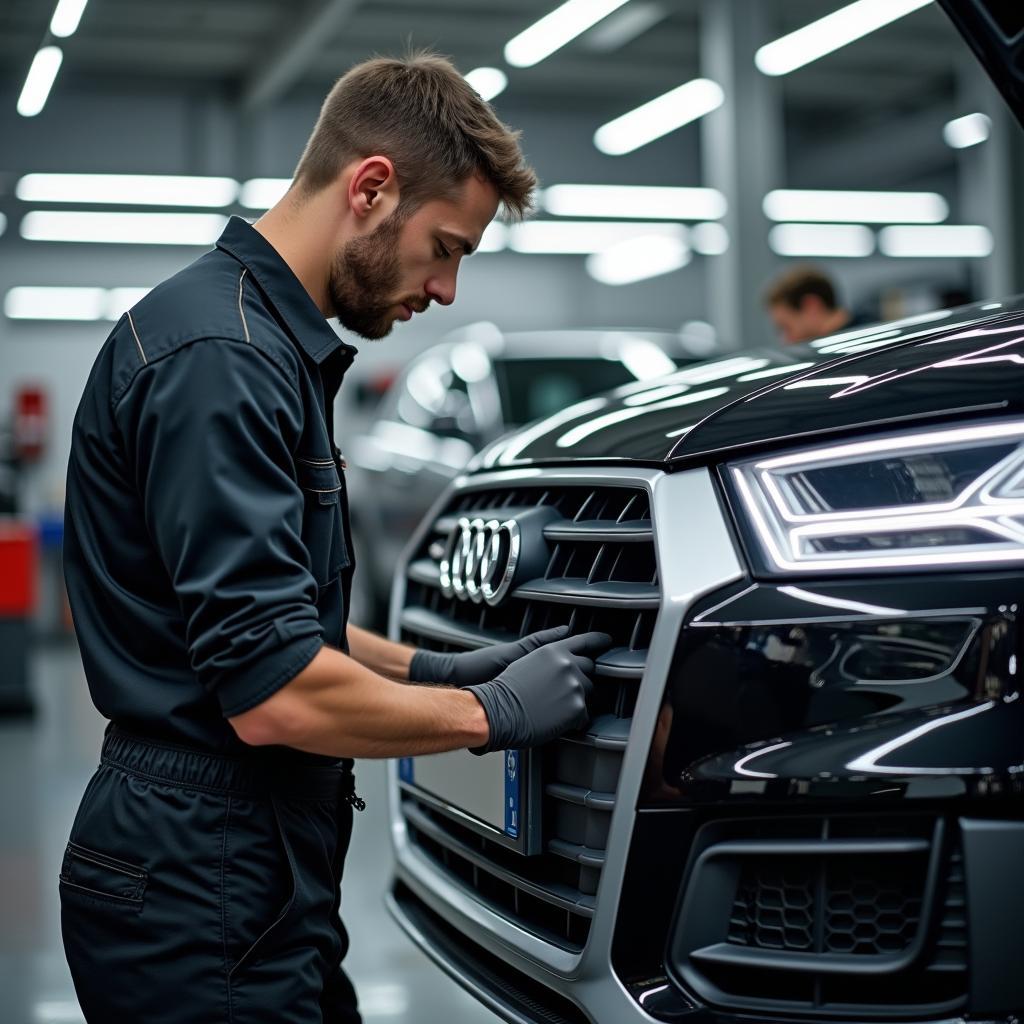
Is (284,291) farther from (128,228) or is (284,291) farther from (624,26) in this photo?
(128,228)

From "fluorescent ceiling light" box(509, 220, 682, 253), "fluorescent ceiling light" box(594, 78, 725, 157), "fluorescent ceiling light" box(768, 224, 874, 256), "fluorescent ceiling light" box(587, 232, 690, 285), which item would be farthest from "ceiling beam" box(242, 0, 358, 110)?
"fluorescent ceiling light" box(768, 224, 874, 256)

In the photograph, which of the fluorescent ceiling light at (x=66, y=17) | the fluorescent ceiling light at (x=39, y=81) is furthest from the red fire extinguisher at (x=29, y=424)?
the fluorescent ceiling light at (x=66, y=17)

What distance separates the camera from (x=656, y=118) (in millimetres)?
13070

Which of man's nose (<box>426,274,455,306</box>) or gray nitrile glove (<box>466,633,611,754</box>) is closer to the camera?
gray nitrile glove (<box>466,633,611,754</box>)

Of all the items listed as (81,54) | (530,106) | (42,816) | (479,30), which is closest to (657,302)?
(530,106)

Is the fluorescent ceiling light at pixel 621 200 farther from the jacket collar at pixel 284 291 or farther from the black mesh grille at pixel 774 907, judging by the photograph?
the black mesh grille at pixel 774 907

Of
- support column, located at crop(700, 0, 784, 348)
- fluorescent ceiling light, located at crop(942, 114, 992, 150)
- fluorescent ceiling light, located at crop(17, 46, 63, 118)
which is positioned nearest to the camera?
support column, located at crop(700, 0, 784, 348)

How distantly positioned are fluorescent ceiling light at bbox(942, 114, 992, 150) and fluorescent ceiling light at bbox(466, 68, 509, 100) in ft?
15.8

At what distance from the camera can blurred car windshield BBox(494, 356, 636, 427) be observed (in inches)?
241

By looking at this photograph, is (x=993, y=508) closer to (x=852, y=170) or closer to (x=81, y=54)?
(x=81, y=54)

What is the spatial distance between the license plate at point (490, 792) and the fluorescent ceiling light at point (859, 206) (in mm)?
13214

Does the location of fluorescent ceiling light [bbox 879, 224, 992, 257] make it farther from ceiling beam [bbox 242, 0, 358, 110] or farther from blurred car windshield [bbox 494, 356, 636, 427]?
blurred car windshield [bbox 494, 356, 636, 427]

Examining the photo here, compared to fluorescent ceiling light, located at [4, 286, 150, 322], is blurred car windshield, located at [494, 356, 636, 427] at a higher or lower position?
lower

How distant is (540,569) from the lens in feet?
5.79
